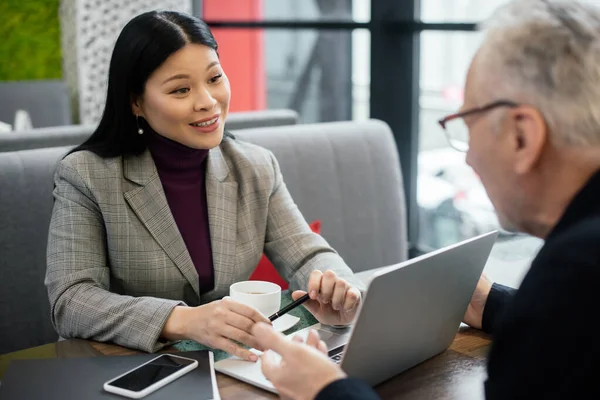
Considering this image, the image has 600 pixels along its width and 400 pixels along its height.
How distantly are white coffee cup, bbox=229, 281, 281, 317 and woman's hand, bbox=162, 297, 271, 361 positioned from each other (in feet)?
0.16

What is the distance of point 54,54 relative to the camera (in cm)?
Result: 501

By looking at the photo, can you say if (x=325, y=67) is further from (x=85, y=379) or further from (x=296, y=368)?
(x=296, y=368)

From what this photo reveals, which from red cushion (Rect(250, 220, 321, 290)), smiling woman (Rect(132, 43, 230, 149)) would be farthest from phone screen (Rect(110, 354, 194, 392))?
red cushion (Rect(250, 220, 321, 290))

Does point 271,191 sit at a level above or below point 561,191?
below

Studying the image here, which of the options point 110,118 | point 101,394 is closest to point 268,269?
point 110,118

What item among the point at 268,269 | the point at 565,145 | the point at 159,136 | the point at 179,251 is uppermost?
the point at 565,145

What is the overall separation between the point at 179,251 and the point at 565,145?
0.97m

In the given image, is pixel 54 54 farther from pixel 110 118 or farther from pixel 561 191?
pixel 561 191

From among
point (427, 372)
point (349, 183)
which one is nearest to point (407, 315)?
point (427, 372)

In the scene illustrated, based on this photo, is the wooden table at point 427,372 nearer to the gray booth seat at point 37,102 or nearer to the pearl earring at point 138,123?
→ the pearl earring at point 138,123

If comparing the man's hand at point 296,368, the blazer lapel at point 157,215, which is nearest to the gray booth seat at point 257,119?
the blazer lapel at point 157,215

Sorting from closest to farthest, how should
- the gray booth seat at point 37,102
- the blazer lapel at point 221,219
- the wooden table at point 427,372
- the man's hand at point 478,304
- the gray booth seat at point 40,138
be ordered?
the wooden table at point 427,372
the man's hand at point 478,304
the blazer lapel at point 221,219
the gray booth seat at point 40,138
the gray booth seat at point 37,102

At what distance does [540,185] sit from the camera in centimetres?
89

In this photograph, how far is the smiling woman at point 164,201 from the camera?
154cm
